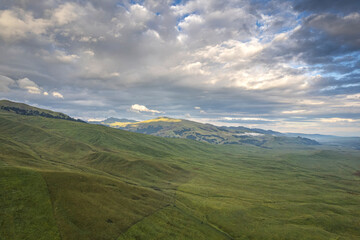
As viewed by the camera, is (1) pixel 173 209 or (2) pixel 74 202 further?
(1) pixel 173 209

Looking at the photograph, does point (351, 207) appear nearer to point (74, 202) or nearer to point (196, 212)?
point (196, 212)

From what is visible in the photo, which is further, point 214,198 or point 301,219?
point 214,198

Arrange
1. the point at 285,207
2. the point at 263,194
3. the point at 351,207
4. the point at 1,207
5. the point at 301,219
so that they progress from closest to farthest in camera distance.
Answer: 1. the point at 1,207
2. the point at 301,219
3. the point at 285,207
4. the point at 351,207
5. the point at 263,194

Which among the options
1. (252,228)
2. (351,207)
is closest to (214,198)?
(252,228)

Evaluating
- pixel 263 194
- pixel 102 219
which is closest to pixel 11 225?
pixel 102 219

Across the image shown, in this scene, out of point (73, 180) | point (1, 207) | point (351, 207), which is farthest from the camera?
point (351, 207)

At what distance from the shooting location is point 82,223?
6519cm

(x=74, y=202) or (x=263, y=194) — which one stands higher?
(x=74, y=202)

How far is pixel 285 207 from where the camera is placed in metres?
122

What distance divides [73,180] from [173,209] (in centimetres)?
5044

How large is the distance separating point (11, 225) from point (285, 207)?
136 meters

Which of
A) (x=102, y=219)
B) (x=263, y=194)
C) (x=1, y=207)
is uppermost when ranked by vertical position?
(x=1, y=207)

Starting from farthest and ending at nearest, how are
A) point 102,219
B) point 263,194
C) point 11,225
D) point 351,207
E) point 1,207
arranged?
point 263,194 < point 351,207 < point 102,219 < point 1,207 < point 11,225

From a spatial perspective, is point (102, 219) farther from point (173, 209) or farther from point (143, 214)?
point (173, 209)
